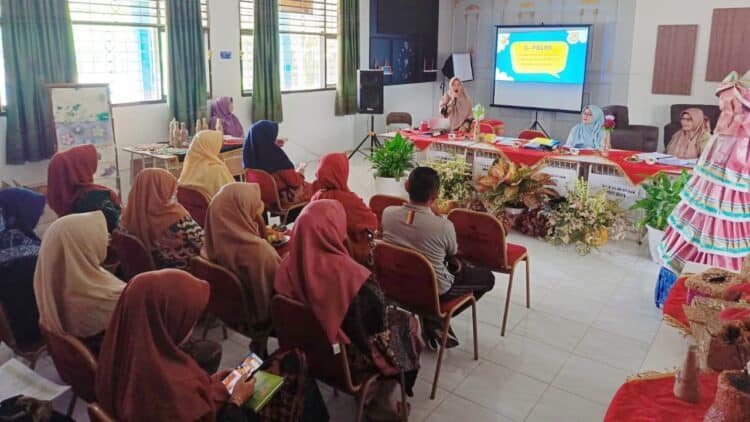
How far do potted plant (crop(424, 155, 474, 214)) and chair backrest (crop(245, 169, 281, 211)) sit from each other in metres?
1.60

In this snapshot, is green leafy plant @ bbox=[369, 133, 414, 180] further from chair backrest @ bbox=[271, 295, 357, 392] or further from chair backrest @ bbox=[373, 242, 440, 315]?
chair backrest @ bbox=[271, 295, 357, 392]

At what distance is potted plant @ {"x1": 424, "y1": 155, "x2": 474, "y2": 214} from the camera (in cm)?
543

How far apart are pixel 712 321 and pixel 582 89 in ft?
26.6

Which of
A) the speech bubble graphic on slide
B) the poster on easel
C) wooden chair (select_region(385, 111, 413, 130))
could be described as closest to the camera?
the poster on easel

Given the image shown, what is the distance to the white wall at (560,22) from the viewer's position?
29.4ft

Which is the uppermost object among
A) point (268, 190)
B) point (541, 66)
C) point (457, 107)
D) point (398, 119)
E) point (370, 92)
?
point (541, 66)

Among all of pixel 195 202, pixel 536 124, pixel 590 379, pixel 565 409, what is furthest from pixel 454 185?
pixel 536 124

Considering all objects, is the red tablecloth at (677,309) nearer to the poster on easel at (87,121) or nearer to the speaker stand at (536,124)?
the poster on easel at (87,121)

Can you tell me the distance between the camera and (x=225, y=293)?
2641 millimetres

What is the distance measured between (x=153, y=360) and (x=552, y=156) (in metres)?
4.16

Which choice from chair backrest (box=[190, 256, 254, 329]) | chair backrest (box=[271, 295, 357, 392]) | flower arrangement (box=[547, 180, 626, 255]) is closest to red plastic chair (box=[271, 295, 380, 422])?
chair backrest (box=[271, 295, 357, 392])

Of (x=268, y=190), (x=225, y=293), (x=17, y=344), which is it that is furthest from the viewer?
(x=268, y=190)

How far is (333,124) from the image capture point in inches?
354

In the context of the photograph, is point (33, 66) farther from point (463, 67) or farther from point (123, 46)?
point (463, 67)
